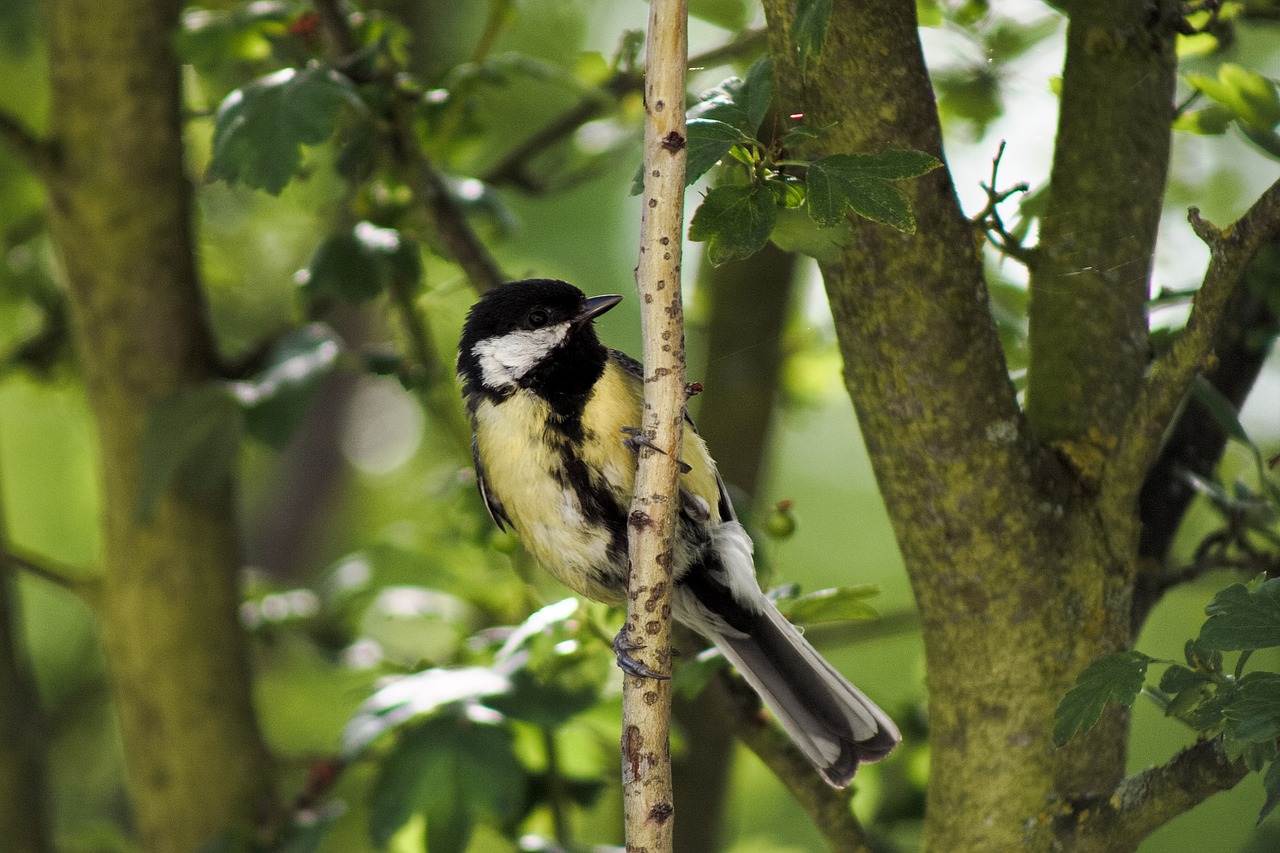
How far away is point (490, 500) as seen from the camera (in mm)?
1846

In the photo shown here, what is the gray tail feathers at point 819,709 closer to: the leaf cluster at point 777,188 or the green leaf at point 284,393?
the leaf cluster at point 777,188

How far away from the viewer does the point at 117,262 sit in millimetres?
2209

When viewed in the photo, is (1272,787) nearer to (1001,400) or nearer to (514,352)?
(1001,400)

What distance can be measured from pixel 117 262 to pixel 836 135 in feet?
4.96

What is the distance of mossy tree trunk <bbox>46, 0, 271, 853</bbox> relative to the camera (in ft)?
7.18

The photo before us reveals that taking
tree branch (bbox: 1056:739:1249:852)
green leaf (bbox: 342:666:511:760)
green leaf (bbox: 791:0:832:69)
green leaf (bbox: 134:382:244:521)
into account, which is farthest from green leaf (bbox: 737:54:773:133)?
green leaf (bbox: 134:382:244:521)

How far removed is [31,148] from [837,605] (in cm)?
170

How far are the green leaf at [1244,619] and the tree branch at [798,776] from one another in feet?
2.19

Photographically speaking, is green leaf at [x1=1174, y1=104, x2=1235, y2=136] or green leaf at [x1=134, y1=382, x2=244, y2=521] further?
green leaf at [x1=134, y1=382, x2=244, y2=521]

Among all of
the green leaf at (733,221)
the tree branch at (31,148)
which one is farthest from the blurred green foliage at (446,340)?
the tree branch at (31,148)

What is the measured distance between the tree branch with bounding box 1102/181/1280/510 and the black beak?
719 millimetres

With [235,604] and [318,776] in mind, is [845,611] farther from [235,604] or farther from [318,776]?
[235,604]

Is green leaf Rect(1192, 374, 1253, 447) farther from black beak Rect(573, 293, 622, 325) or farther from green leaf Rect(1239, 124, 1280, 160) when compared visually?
black beak Rect(573, 293, 622, 325)

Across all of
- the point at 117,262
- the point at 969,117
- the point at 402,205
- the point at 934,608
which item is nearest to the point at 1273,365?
the point at 969,117
